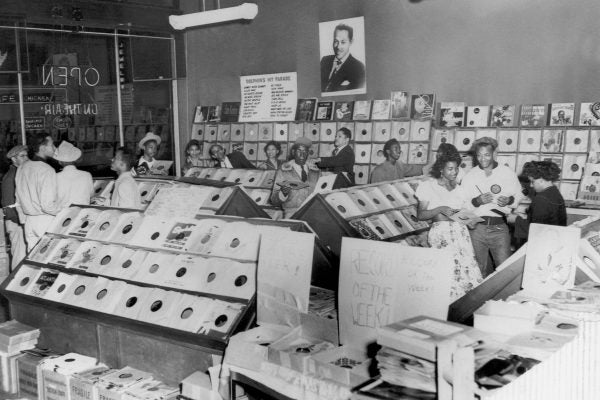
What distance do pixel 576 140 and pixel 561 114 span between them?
435mm

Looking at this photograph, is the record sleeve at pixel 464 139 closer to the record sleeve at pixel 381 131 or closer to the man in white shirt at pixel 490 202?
the record sleeve at pixel 381 131

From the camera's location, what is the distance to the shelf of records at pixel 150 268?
3359mm

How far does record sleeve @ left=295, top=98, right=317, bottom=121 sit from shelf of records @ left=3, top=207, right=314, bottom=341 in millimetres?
6593

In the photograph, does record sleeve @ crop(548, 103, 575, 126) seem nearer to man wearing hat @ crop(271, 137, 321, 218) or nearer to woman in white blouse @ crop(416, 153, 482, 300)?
man wearing hat @ crop(271, 137, 321, 218)

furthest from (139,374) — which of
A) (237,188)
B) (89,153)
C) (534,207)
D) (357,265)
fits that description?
(89,153)

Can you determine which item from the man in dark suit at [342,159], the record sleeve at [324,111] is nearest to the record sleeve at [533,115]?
the man in dark suit at [342,159]

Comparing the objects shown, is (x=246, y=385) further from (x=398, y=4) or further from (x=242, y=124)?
(x=242, y=124)

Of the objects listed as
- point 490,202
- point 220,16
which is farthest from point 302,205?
point 220,16

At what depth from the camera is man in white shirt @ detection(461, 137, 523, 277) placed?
18.2ft

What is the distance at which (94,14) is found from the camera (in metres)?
11.3

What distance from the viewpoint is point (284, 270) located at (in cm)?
306

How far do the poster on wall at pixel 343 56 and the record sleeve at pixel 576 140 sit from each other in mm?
3468

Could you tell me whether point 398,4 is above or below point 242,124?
above

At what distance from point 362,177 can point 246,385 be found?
24.4 feet
